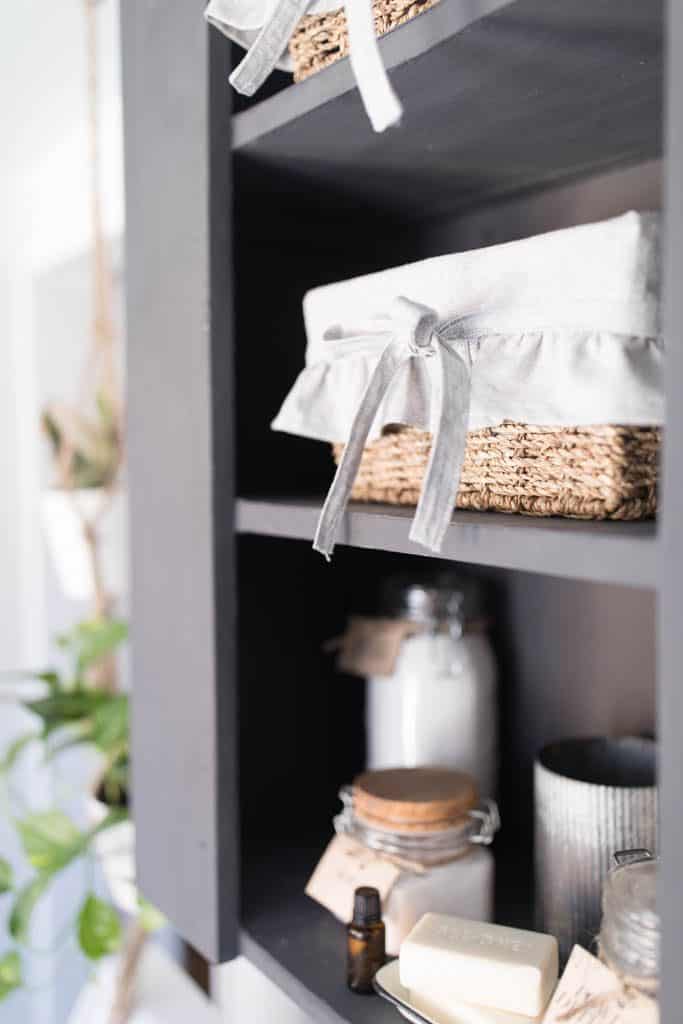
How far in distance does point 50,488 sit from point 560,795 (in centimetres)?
105

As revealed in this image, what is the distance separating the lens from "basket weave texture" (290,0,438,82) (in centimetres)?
58

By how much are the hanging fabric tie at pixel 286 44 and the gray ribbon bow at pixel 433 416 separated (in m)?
0.11

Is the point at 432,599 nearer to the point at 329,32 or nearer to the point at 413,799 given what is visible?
the point at 413,799

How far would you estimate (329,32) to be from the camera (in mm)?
627

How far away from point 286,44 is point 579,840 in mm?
568

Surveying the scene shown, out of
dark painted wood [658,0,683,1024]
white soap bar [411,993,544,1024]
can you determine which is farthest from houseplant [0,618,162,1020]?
dark painted wood [658,0,683,1024]

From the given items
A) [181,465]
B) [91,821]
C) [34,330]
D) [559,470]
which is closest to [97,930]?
[91,821]

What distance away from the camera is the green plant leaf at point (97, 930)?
1.15m

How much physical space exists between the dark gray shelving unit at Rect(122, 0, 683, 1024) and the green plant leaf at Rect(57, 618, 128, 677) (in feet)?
1.66

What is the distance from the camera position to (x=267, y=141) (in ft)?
2.24

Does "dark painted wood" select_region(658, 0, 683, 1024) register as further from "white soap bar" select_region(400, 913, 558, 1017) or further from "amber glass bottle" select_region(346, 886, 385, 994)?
"amber glass bottle" select_region(346, 886, 385, 994)

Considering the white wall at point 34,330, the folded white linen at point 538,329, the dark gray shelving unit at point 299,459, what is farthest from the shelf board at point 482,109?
the white wall at point 34,330

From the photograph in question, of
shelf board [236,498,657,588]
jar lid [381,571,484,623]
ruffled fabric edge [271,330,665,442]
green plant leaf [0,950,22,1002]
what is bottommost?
green plant leaf [0,950,22,1002]

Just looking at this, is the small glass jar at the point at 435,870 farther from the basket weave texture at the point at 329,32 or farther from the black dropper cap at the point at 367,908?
the basket weave texture at the point at 329,32
